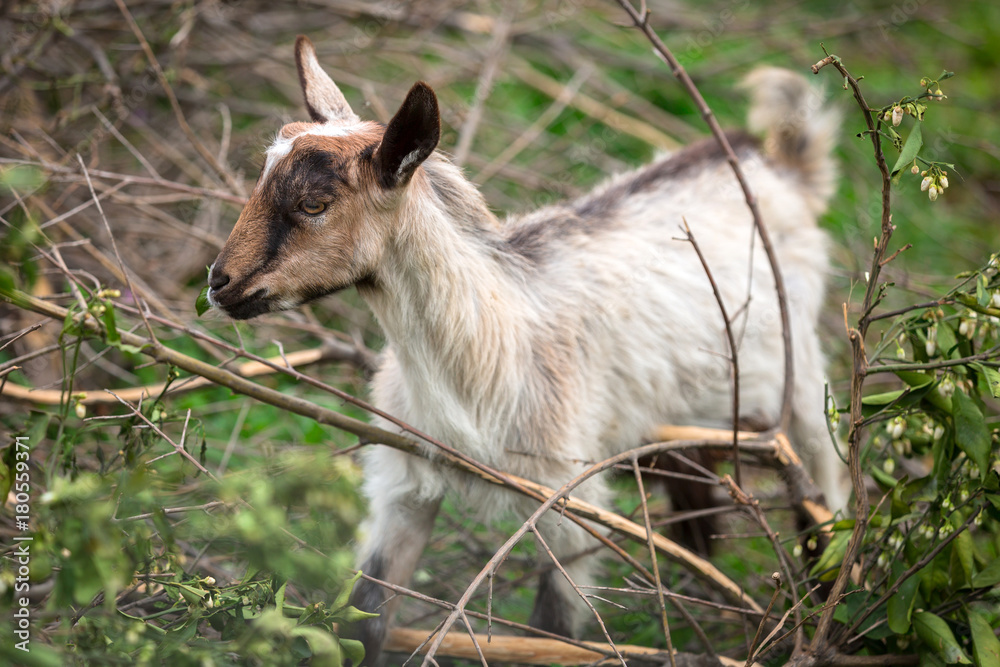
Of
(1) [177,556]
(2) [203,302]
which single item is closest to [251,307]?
(2) [203,302]

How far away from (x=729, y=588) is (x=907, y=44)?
6517mm

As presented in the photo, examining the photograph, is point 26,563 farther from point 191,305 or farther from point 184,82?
point 184,82

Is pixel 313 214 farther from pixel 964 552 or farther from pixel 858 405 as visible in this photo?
pixel 964 552

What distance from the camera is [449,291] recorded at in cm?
282

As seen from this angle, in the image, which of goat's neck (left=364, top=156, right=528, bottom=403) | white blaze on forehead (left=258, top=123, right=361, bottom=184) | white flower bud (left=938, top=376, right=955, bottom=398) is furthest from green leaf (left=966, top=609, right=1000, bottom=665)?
white blaze on forehead (left=258, top=123, right=361, bottom=184)

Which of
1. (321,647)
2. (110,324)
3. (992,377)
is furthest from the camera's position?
(992,377)

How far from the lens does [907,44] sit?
7.69 m

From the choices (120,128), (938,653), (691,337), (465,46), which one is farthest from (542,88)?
(938,653)

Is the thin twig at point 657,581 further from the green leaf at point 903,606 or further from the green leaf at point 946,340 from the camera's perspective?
the green leaf at point 946,340

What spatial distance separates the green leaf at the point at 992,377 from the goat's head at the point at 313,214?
5.44ft

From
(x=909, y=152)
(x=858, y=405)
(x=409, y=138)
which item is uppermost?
(x=909, y=152)

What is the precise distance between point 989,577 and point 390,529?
77.5 inches

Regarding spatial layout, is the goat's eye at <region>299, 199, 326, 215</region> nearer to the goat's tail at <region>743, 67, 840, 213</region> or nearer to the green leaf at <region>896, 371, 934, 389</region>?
the green leaf at <region>896, 371, 934, 389</region>

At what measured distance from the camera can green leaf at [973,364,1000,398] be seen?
224cm
